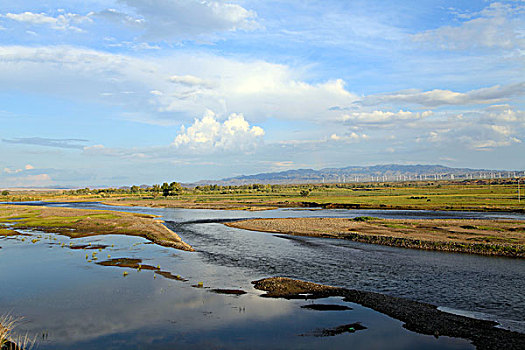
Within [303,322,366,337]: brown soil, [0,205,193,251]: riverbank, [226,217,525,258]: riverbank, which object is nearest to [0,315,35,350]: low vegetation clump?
[303,322,366,337]: brown soil

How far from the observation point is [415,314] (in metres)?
22.0

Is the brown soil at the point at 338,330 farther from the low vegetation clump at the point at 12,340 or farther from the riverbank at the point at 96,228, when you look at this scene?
the riverbank at the point at 96,228

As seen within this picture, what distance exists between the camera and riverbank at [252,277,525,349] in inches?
730

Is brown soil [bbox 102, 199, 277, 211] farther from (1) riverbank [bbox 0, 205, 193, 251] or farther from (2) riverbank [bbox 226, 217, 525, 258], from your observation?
(1) riverbank [bbox 0, 205, 193, 251]

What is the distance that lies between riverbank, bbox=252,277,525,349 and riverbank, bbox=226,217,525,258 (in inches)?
839

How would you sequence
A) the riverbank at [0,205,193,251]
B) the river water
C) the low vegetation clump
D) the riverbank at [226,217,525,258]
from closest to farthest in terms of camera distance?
the low vegetation clump, the river water, the riverbank at [226,217,525,258], the riverbank at [0,205,193,251]

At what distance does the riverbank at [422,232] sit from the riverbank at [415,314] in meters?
21.3

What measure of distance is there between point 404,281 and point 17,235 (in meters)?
55.0

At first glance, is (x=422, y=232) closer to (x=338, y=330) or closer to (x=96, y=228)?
(x=338, y=330)

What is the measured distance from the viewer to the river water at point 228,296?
19422mm

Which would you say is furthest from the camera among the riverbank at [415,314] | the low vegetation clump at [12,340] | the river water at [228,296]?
the river water at [228,296]

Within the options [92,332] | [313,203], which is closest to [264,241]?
[92,332]

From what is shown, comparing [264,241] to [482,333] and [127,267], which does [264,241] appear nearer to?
[127,267]

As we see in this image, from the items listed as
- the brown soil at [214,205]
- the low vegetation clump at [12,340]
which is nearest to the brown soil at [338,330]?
the low vegetation clump at [12,340]
